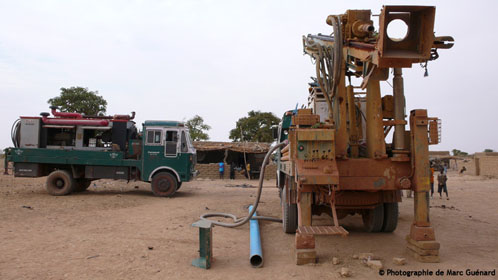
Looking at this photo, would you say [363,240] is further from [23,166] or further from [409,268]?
[23,166]

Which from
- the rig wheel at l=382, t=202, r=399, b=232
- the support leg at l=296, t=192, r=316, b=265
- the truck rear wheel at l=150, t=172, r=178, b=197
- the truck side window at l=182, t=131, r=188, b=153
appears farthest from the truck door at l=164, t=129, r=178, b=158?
the support leg at l=296, t=192, r=316, b=265

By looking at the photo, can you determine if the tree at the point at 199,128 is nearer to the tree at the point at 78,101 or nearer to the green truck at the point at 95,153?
the tree at the point at 78,101

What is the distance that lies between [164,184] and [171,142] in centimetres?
152

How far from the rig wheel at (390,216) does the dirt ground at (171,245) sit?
6.4 inches

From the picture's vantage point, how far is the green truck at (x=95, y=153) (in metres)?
11.9

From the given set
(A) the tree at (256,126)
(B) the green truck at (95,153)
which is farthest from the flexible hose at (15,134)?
(A) the tree at (256,126)

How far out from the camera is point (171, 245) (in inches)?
215

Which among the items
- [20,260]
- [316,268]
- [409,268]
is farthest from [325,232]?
[20,260]

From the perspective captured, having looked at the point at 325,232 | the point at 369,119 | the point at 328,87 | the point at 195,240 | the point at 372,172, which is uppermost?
the point at 328,87

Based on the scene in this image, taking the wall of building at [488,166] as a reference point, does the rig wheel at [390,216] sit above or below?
below

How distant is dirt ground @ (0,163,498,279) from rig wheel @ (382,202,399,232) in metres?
0.16

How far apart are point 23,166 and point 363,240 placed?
11.6m

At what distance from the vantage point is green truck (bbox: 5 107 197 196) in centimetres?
1186

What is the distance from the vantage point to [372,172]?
4.73 meters
